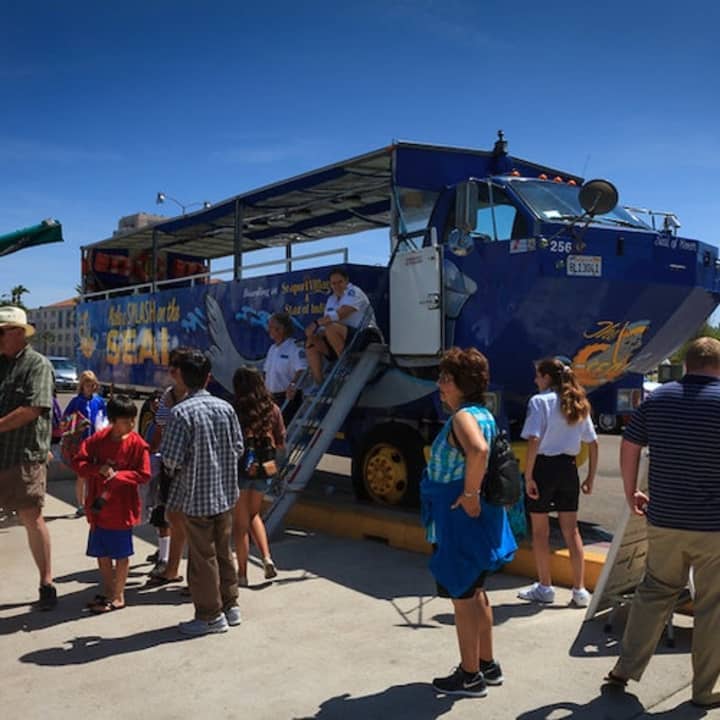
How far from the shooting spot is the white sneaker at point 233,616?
5246 mm

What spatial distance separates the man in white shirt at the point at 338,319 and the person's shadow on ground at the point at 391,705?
15.2 feet

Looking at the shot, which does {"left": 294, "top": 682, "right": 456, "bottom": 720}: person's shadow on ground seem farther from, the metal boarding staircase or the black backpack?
the metal boarding staircase

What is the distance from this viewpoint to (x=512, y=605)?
5773 millimetres

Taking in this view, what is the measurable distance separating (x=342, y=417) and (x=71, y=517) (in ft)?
10.0

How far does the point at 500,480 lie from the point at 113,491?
2644mm

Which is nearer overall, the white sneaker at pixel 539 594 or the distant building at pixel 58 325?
the white sneaker at pixel 539 594

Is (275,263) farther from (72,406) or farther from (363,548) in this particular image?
(363,548)

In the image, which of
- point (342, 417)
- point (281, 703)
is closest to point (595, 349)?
point (342, 417)

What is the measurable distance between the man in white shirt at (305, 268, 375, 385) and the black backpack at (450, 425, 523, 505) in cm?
452

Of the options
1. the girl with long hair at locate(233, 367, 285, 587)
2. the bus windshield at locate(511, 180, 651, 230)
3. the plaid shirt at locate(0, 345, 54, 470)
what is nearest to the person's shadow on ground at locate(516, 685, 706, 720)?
the girl with long hair at locate(233, 367, 285, 587)

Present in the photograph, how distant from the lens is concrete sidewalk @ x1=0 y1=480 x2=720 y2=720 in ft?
13.3

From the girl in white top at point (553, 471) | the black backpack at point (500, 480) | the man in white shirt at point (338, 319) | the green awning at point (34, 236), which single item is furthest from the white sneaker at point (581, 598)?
the green awning at point (34, 236)

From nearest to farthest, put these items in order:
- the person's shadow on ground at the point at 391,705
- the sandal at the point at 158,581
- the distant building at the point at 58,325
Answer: the person's shadow on ground at the point at 391,705 → the sandal at the point at 158,581 → the distant building at the point at 58,325

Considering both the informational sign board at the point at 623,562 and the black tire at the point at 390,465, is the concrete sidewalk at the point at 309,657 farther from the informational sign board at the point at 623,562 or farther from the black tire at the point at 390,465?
the black tire at the point at 390,465
